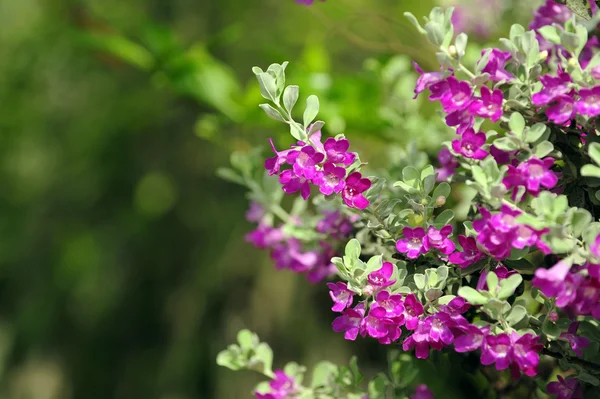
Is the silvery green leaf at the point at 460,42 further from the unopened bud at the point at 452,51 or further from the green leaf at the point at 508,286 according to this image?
the green leaf at the point at 508,286

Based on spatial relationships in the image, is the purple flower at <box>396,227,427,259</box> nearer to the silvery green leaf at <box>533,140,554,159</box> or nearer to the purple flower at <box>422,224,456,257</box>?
the purple flower at <box>422,224,456,257</box>

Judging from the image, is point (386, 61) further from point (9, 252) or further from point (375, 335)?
point (9, 252)

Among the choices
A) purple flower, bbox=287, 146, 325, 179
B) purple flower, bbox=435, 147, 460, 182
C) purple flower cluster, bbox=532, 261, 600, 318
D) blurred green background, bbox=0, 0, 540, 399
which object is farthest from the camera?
blurred green background, bbox=0, 0, 540, 399

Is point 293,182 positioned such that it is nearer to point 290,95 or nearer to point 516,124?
point 290,95

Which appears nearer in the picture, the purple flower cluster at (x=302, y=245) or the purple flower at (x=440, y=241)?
the purple flower at (x=440, y=241)

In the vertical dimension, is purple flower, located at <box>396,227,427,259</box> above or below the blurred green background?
above

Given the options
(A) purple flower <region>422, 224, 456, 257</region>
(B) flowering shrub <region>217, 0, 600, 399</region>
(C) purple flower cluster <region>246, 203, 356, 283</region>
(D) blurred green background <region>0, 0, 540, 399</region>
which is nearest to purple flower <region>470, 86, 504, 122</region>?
(B) flowering shrub <region>217, 0, 600, 399</region>

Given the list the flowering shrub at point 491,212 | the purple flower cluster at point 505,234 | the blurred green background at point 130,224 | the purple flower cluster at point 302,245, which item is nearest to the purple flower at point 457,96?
the flowering shrub at point 491,212
